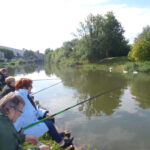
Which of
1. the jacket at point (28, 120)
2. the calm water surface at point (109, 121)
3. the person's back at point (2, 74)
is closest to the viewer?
the jacket at point (28, 120)

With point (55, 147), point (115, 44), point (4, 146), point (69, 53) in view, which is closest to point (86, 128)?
point (55, 147)

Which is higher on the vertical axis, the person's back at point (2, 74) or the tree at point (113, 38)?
the tree at point (113, 38)

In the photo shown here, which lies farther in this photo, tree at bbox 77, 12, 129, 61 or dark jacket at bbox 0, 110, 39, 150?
tree at bbox 77, 12, 129, 61

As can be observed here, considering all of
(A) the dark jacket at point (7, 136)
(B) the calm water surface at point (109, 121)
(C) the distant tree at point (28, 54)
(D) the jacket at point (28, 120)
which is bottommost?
(B) the calm water surface at point (109, 121)

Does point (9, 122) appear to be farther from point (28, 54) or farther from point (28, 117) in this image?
point (28, 54)

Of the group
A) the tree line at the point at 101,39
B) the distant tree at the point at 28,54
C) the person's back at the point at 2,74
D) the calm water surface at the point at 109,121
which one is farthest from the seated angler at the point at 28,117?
the distant tree at the point at 28,54

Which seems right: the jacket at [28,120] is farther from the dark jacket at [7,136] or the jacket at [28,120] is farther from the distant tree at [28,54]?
the distant tree at [28,54]

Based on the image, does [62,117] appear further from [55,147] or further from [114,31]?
[114,31]

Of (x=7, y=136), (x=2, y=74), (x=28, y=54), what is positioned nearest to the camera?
(x=7, y=136)

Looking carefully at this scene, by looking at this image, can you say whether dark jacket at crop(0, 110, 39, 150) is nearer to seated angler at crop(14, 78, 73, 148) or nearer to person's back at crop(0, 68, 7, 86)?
seated angler at crop(14, 78, 73, 148)

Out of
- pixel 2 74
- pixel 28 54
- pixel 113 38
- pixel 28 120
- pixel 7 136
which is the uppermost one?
pixel 113 38

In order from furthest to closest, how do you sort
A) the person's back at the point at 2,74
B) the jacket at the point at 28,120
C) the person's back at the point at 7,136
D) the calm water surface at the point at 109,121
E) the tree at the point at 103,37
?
the tree at the point at 103,37
the person's back at the point at 2,74
the calm water surface at the point at 109,121
the jacket at the point at 28,120
the person's back at the point at 7,136

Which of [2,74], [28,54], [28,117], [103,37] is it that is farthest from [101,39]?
[28,54]

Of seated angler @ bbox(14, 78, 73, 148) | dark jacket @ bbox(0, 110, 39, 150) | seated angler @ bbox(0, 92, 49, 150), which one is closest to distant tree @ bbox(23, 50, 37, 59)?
seated angler @ bbox(14, 78, 73, 148)
